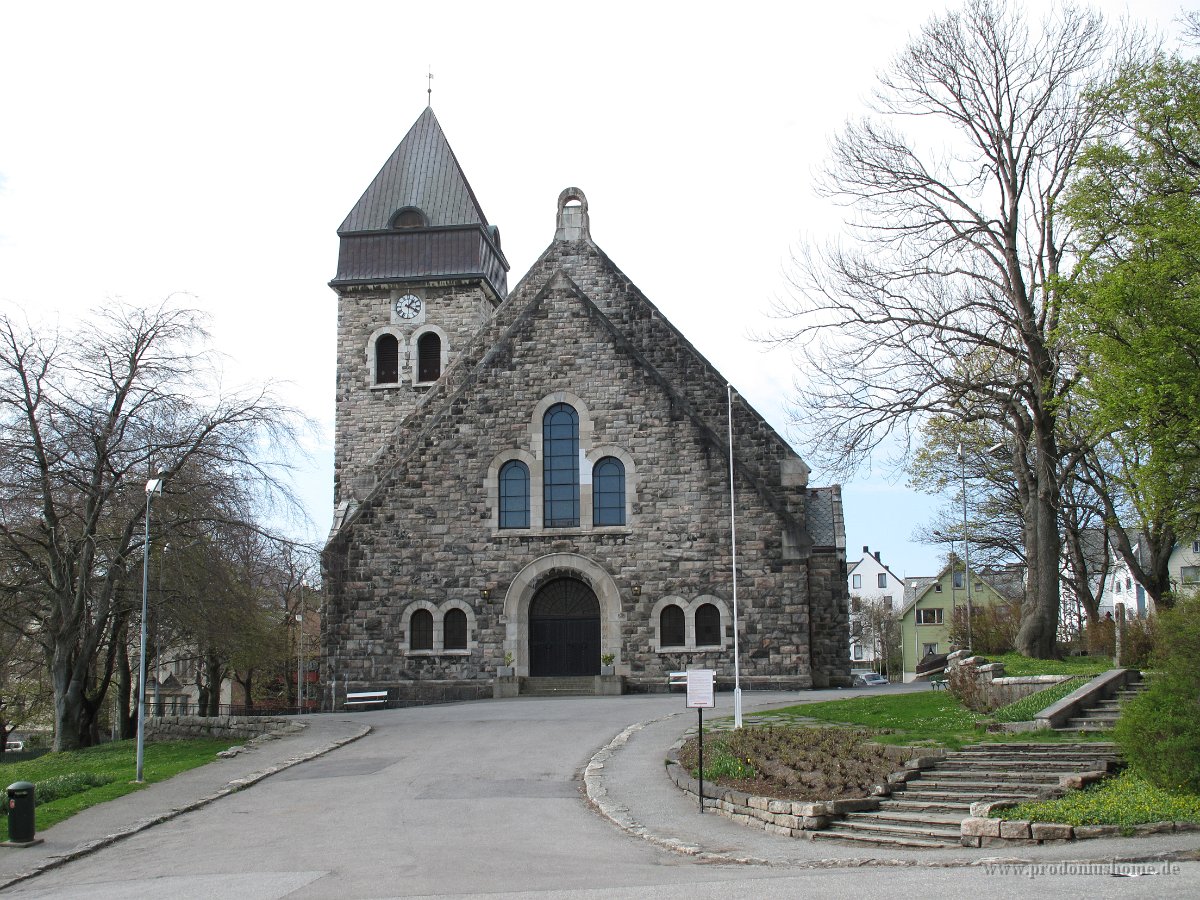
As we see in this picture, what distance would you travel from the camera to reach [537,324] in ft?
108

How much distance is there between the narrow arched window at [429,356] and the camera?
41312 millimetres

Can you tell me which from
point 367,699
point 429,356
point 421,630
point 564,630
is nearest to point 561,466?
point 564,630

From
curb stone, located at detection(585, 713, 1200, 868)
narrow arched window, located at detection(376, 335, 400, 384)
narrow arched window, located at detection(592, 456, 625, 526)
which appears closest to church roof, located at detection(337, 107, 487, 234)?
narrow arched window, located at detection(376, 335, 400, 384)

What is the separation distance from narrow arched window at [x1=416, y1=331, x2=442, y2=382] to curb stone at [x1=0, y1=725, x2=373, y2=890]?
64.1 feet

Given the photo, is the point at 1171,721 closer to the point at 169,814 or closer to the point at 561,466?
the point at 169,814

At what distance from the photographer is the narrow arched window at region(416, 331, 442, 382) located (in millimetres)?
41312

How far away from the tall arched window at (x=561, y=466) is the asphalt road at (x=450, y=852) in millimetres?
10324

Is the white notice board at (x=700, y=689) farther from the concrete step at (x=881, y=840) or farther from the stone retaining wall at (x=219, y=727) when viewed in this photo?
the stone retaining wall at (x=219, y=727)

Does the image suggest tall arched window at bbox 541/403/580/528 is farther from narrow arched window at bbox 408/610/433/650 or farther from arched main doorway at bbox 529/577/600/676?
narrow arched window at bbox 408/610/433/650

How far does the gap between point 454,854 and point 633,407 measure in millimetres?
19441

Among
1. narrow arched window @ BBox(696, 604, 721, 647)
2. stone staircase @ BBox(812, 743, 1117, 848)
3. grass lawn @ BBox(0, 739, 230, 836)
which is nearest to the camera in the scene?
stone staircase @ BBox(812, 743, 1117, 848)

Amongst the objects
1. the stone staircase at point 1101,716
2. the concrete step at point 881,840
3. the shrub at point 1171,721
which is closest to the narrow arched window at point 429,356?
the stone staircase at point 1101,716

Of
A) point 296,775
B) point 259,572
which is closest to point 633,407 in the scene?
point 259,572

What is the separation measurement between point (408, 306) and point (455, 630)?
1419 centimetres
